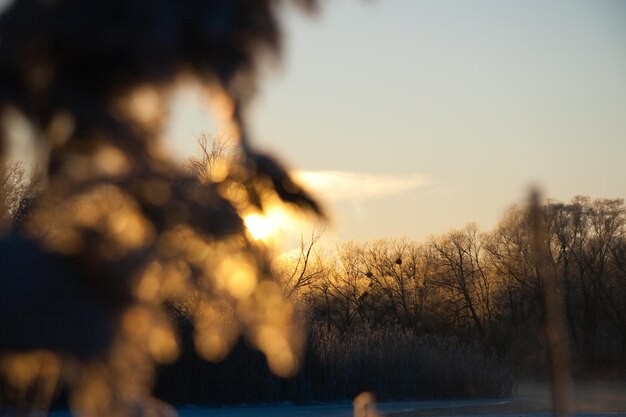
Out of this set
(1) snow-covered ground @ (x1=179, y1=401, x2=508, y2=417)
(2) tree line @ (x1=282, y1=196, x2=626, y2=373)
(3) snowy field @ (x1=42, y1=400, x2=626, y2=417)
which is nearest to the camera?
(3) snowy field @ (x1=42, y1=400, x2=626, y2=417)

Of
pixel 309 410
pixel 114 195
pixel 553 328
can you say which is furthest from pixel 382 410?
pixel 114 195

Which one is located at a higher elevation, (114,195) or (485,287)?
(485,287)

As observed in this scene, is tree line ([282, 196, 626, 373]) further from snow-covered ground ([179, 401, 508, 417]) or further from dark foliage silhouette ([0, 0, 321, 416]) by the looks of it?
dark foliage silhouette ([0, 0, 321, 416])

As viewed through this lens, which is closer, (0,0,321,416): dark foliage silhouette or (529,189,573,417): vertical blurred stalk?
(0,0,321,416): dark foliage silhouette

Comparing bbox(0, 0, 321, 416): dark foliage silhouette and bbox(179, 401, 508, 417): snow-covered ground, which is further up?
bbox(0, 0, 321, 416): dark foliage silhouette

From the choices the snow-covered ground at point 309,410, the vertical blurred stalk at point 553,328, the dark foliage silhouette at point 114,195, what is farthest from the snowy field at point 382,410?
the dark foliage silhouette at point 114,195

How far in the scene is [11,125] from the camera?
238cm

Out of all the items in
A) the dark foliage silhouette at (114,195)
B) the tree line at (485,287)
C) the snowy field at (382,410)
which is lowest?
the snowy field at (382,410)

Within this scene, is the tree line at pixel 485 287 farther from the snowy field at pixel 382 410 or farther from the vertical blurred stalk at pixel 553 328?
the vertical blurred stalk at pixel 553 328

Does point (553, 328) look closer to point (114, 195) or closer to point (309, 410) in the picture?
point (114, 195)

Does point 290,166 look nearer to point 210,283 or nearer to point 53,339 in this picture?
point 210,283

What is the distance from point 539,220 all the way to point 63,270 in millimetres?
1871

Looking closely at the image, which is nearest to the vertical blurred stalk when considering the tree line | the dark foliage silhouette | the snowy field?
the dark foliage silhouette

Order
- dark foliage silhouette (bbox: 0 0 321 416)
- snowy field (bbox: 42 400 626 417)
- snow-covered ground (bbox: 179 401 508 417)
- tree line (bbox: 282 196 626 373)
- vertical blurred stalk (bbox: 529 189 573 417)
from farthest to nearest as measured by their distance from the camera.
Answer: tree line (bbox: 282 196 626 373)
snow-covered ground (bbox: 179 401 508 417)
snowy field (bbox: 42 400 626 417)
vertical blurred stalk (bbox: 529 189 573 417)
dark foliage silhouette (bbox: 0 0 321 416)
